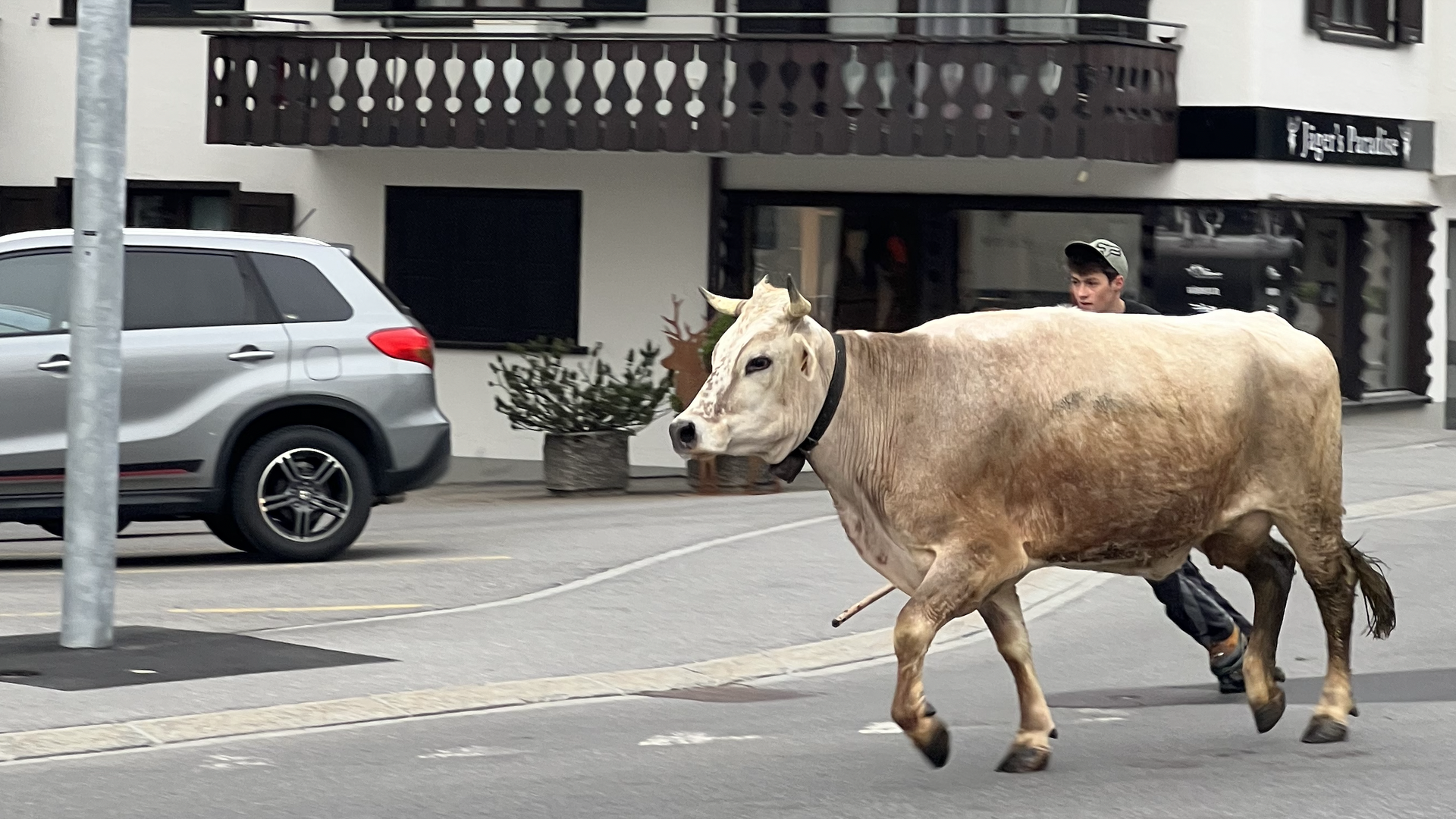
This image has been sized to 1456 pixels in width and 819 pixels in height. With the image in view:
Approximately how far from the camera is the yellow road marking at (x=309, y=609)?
36.4 ft

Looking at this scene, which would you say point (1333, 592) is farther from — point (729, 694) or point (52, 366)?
point (52, 366)

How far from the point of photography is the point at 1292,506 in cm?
768

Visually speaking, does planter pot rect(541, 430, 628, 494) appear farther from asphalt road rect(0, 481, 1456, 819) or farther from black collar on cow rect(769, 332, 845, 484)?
black collar on cow rect(769, 332, 845, 484)

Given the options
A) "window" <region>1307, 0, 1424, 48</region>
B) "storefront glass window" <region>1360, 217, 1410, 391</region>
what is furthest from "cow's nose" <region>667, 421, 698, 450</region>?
"storefront glass window" <region>1360, 217, 1410, 391</region>

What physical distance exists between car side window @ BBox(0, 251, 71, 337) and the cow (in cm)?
664

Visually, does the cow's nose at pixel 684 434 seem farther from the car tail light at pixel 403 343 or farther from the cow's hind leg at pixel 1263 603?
the car tail light at pixel 403 343

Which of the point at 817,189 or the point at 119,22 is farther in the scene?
the point at 817,189

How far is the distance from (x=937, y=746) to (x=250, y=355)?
7.10m

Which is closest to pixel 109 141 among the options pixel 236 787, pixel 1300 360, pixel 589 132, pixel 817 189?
pixel 236 787

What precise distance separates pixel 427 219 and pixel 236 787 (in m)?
16.6

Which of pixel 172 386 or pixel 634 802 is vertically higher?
pixel 172 386

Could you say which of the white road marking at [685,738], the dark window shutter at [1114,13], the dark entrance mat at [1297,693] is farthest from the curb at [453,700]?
the dark window shutter at [1114,13]

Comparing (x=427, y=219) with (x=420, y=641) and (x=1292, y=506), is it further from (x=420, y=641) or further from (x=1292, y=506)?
(x=1292, y=506)

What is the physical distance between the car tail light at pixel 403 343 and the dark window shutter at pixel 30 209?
11.5 metres
